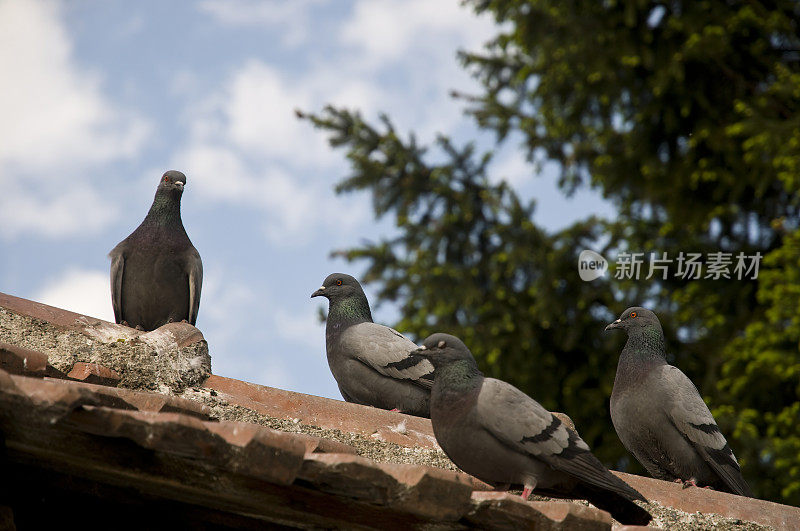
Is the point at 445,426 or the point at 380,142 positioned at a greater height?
the point at 380,142

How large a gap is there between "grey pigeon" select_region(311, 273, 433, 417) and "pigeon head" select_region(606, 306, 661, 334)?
4.58ft

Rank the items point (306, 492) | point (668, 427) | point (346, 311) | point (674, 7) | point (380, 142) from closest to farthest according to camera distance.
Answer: point (306, 492) < point (668, 427) < point (346, 311) < point (674, 7) < point (380, 142)

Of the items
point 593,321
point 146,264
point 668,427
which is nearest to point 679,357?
point 593,321

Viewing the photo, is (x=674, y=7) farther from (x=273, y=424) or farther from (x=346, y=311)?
(x=273, y=424)

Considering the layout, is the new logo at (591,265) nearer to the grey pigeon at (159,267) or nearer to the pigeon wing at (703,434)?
the pigeon wing at (703,434)

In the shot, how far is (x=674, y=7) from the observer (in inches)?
452

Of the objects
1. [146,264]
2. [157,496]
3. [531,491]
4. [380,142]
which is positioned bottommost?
[157,496]

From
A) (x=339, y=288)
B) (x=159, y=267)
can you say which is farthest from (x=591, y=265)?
(x=159, y=267)

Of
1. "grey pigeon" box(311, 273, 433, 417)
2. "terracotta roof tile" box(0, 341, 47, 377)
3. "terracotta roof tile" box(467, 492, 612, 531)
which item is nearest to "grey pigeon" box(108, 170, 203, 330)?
"grey pigeon" box(311, 273, 433, 417)

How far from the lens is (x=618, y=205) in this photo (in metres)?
12.0

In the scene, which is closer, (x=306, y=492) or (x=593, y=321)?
(x=306, y=492)

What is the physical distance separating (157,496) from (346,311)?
2.99 meters

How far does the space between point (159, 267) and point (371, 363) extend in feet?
4.87

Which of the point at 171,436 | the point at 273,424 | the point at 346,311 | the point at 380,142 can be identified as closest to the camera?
the point at 171,436
